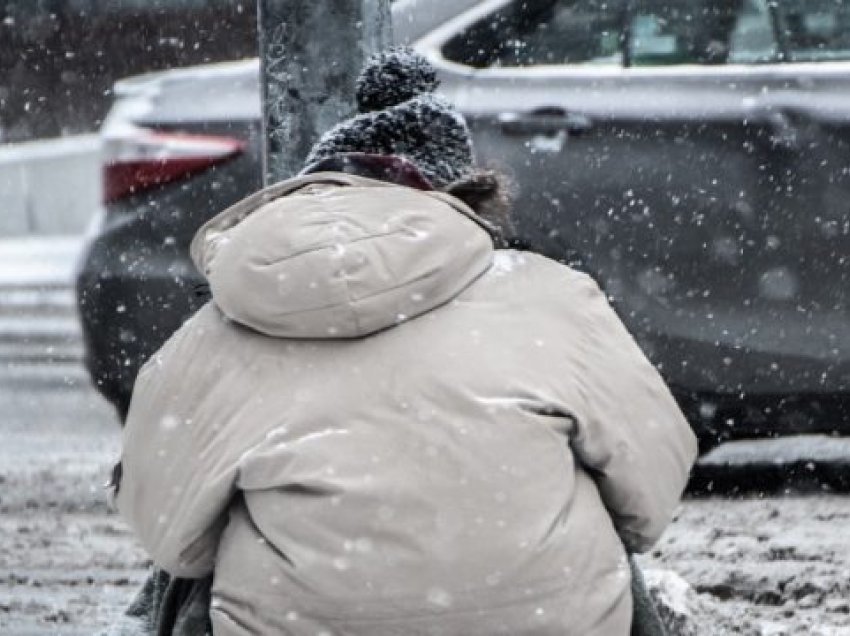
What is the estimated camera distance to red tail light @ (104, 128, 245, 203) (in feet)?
19.1

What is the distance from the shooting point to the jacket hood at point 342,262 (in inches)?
89.1

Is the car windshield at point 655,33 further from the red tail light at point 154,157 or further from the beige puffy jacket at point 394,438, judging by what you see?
the beige puffy jacket at point 394,438

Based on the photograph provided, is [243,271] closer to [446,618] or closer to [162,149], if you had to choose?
[446,618]

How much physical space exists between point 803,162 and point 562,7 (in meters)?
0.84

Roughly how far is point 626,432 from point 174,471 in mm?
530

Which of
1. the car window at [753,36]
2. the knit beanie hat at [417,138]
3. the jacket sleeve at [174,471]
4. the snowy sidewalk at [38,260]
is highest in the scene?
the knit beanie hat at [417,138]

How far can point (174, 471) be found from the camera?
2393 mm

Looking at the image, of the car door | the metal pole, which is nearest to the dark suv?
the car door

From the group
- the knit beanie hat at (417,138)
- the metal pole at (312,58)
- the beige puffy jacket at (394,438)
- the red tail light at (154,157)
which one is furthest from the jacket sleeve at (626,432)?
the red tail light at (154,157)

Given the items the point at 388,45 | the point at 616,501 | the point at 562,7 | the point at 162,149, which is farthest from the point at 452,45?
the point at 616,501

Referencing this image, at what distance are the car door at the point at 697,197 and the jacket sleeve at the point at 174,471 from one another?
125 inches

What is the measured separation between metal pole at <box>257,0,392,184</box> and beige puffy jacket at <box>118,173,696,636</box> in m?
1.09

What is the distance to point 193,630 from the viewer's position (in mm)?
2500

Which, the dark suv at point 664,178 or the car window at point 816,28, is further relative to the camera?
the car window at point 816,28
